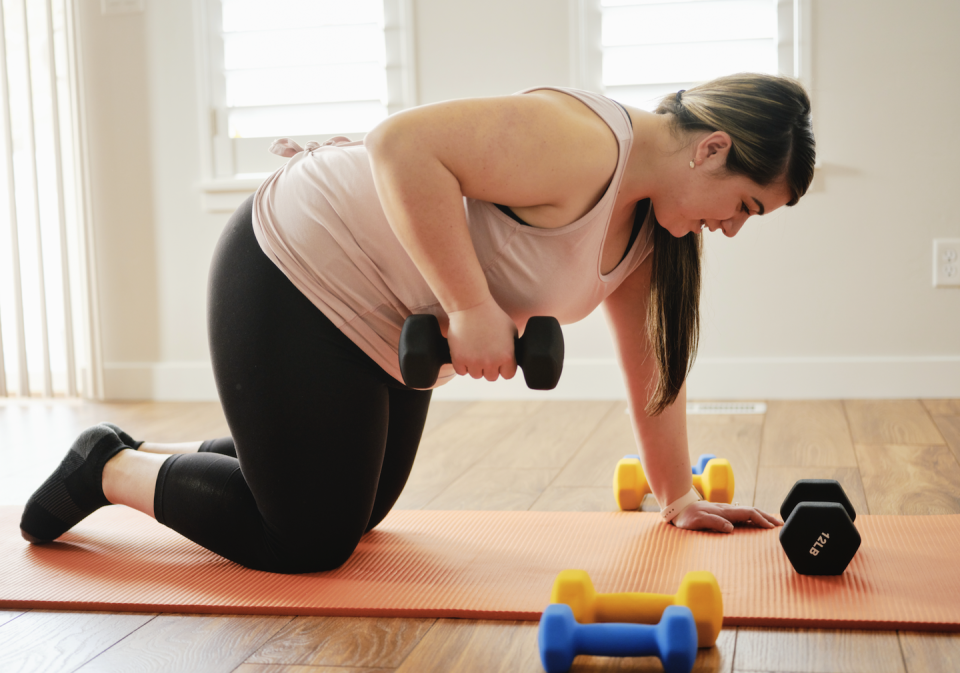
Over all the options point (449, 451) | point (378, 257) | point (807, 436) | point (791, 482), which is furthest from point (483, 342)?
point (807, 436)

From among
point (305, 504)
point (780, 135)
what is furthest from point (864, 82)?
point (305, 504)

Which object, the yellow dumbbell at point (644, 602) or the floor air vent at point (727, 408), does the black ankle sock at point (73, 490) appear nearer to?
the yellow dumbbell at point (644, 602)

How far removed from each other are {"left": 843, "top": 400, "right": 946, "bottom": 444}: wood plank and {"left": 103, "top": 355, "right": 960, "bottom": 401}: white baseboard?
7 centimetres

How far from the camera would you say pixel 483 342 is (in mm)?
999

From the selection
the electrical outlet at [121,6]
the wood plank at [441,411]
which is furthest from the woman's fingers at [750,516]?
the electrical outlet at [121,6]

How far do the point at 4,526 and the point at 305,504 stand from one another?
65cm

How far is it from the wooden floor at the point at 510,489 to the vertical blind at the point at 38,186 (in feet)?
0.83

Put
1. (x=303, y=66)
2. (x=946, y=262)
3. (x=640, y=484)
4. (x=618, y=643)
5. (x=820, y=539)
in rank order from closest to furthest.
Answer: (x=618, y=643), (x=820, y=539), (x=640, y=484), (x=946, y=262), (x=303, y=66)

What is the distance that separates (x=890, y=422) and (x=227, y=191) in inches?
81.5

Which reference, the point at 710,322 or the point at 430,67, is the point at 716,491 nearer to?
the point at 710,322

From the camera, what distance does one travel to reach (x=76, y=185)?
9.39 feet

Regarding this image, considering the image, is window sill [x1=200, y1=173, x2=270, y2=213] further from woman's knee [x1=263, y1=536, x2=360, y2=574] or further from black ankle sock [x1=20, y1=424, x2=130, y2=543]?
woman's knee [x1=263, y1=536, x2=360, y2=574]

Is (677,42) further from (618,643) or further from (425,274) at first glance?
(618,643)

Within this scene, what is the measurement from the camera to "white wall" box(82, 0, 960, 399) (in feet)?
8.02
